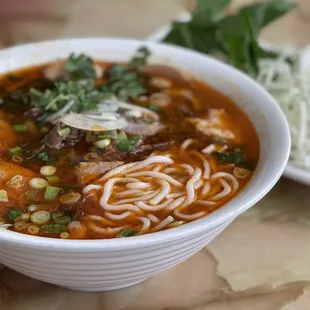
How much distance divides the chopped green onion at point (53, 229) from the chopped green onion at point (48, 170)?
0.22 m

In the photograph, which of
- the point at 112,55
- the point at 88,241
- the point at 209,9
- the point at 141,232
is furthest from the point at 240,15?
the point at 88,241

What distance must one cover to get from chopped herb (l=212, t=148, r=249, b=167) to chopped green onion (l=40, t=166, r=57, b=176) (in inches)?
18.0

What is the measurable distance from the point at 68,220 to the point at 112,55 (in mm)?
907

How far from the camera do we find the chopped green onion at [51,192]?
1596 mm

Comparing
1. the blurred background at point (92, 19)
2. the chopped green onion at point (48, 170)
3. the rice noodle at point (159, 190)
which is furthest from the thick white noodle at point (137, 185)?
the blurred background at point (92, 19)

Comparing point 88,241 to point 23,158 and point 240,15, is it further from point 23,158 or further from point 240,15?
point 240,15

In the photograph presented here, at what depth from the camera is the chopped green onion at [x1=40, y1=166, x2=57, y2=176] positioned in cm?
168

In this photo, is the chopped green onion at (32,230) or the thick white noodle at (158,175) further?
the thick white noodle at (158,175)

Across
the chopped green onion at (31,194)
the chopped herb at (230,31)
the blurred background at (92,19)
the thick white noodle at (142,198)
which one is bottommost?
the blurred background at (92,19)

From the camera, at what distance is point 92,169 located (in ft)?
5.55

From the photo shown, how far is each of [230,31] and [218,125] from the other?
64cm

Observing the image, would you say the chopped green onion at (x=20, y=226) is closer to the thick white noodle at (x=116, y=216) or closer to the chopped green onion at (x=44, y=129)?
the thick white noodle at (x=116, y=216)

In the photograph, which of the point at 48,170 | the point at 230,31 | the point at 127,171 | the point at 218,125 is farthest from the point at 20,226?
the point at 230,31

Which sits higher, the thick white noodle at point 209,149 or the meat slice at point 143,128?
the meat slice at point 143,128
